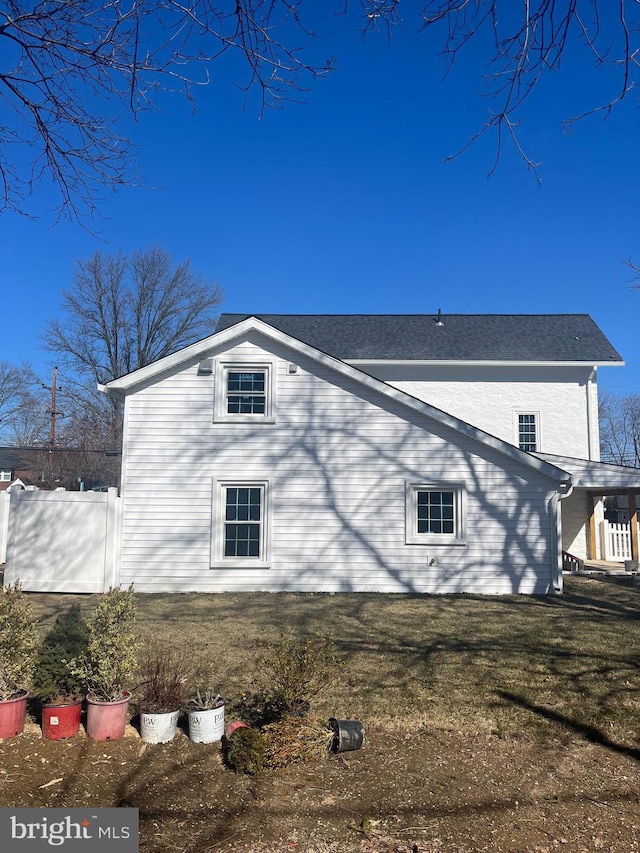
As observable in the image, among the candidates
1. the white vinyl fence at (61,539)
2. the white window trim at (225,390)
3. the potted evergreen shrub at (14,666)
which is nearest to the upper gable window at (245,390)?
the white window trim at (225,390)

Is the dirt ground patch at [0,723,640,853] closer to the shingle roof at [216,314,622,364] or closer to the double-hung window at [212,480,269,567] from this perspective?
the double-hung window at [212,480,269,567]

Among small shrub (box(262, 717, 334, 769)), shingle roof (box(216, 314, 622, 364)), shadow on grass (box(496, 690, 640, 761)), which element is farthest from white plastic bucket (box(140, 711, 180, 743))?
shingle roof (box(216, 314, 622, 364))

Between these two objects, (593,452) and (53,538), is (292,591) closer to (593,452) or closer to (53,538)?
(53,538)

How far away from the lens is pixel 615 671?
725 cm

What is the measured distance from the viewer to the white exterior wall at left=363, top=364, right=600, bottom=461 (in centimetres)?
1877

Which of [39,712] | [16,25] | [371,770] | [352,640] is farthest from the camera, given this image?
[352,640]

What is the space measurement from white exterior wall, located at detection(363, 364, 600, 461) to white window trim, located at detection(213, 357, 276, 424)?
6.72 m

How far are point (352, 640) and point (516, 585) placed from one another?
561cm

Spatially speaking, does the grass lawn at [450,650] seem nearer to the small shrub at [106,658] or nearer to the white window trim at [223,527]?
the white window trim at [223,527]

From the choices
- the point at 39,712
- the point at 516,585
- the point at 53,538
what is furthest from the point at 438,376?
the point at 39,712

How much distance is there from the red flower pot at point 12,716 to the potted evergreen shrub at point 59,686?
0.15 metres

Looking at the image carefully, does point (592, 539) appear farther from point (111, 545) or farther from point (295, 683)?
point (295, 683)

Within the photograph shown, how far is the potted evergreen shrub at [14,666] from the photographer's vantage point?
523 cm

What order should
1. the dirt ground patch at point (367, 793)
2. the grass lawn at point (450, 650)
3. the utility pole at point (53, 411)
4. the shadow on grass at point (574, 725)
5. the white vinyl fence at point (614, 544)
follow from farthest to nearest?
1. the utility pole at point (53, 411)
2. the white vinyl fence at point (614, 544)
3. the grass lawn at point (450, 650)
4. the shadow on grass at point (574, 725)
5. the dirt ground patch at point (367, 793)
